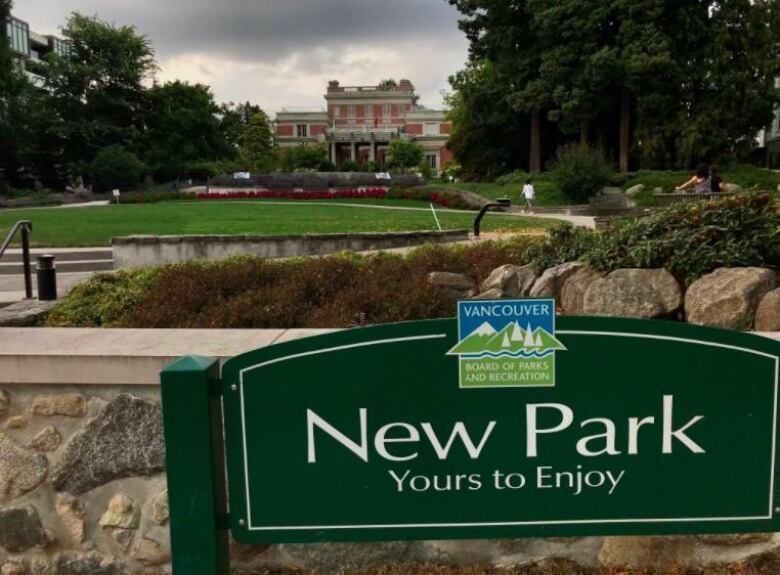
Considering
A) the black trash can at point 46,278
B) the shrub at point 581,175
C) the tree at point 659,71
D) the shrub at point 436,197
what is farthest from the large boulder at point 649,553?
the tree at point 659,71

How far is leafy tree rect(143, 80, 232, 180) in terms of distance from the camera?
54.7 metres

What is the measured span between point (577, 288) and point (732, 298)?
1.19m

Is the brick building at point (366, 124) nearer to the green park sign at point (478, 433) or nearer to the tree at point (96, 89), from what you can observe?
the tree at point (96, 89)

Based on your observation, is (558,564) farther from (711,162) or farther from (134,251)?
(711,162)

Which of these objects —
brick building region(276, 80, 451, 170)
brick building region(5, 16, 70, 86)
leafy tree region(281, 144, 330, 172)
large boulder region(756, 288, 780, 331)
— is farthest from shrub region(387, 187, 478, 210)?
brick building region(276, 80, 451, 170)

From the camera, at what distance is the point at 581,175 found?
25531mm

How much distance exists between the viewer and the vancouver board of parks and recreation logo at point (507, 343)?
169 centimetres

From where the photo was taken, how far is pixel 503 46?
36.1 meters

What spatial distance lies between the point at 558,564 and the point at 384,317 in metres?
2.49

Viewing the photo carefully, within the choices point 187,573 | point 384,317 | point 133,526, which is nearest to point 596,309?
point 384,317

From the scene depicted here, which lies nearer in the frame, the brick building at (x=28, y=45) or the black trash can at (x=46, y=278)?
the black trash can at (x=46, y=278)

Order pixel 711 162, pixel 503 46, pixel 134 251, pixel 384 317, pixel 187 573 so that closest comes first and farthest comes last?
pixel 187 573 < pixel 384 317 < pixel 134 251 < pixel 711 162 < pixel 503 46

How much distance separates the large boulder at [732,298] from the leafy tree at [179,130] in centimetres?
5299

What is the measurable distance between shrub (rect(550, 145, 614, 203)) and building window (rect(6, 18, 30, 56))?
6401 cm
